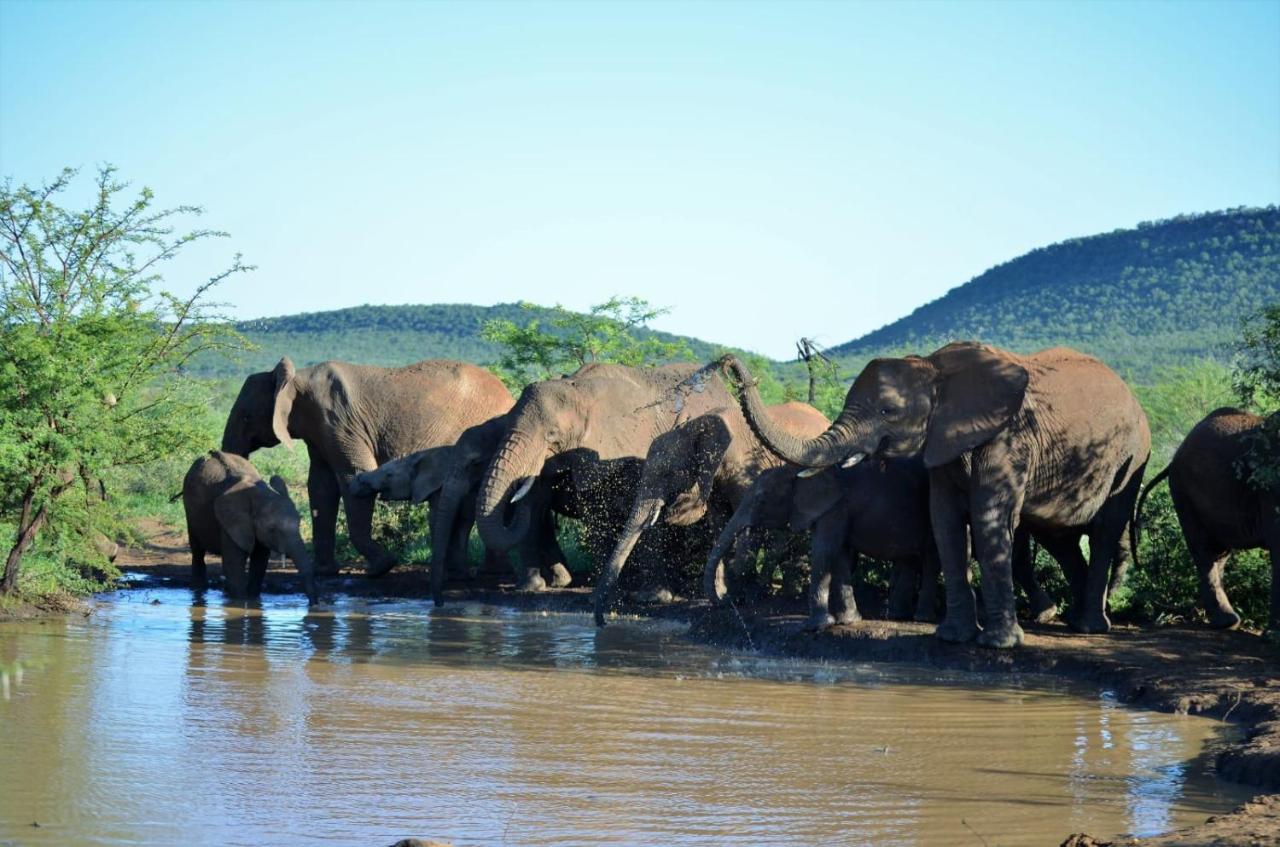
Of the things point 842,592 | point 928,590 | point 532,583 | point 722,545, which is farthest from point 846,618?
point 532,583

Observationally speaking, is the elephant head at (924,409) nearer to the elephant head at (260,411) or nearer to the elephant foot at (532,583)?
the elephant foot at (532,583)

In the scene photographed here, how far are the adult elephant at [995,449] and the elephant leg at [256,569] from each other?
7.06 meters

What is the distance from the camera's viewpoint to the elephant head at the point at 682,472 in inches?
598

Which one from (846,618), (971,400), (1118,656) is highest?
(971,400)

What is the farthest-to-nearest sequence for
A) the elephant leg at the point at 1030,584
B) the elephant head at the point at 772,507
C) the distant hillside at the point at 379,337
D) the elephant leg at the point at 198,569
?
the distant hillside at the point at 379,337, the elephant leg at the point at 198,569, the elephant leg at the point at 1030,584, the elephant head at the point at 772,507

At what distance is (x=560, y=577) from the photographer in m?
17.5

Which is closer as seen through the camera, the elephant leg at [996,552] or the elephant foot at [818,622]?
the elephant leg at [996,552]

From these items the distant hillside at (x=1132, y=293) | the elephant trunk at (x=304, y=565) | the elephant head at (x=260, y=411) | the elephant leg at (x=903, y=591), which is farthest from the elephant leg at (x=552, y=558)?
the distant hillside at (x=1132, y=293)

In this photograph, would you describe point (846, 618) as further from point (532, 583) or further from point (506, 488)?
point (532, 583)

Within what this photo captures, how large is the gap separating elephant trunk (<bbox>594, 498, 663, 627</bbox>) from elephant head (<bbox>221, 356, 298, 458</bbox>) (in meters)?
6.02

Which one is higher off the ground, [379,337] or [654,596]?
[379,337]

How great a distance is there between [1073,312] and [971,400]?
68.0m

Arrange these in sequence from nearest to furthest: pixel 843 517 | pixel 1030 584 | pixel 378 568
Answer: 1. pixel 843 517
2. pixel 1030 584
3. pixel 378 568

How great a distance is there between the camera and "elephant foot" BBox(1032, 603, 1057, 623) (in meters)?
13.8
